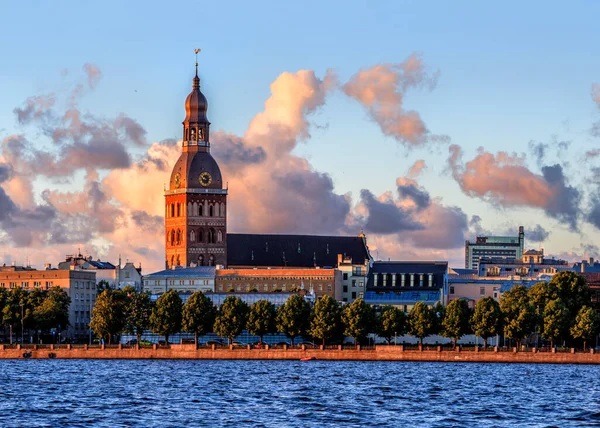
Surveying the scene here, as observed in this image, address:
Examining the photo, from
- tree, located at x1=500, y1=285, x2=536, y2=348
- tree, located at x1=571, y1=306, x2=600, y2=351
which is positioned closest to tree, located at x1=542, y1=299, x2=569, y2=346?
tree, located at x1=571, y1=306, x2=600, y2=351

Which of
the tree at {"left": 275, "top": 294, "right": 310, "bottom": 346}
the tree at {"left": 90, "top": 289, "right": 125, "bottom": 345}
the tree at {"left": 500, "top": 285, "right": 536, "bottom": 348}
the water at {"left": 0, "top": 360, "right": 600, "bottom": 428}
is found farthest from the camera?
the tree at {"left": 90, "top": 289, "right": 125, "bottom": 345}

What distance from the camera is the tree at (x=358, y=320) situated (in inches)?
7480

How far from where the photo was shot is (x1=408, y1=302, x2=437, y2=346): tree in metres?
190

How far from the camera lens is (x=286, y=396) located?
122 m

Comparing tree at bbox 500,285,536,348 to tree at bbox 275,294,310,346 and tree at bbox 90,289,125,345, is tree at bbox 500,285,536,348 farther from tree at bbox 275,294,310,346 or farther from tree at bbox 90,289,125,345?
tree at bbox 90,289,125,345

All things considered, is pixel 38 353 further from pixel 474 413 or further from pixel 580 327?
pixel 474 413

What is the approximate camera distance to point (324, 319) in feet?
624

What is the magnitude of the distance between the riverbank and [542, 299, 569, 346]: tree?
13.4 ft

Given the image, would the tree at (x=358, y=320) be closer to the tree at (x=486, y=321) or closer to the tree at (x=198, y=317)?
the tree at (x=486, y=321)

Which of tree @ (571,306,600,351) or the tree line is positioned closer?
tree @ (571,306,600,351)

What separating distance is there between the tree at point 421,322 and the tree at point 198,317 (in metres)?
22.6

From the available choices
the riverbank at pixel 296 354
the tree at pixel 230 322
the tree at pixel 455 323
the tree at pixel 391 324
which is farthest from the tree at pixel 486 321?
the tree at pixel 230 322

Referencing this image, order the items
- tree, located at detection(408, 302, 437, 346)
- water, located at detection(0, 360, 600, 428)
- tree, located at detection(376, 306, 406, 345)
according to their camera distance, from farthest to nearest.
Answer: tree, located at detection(376, 306, 406, 345)
tree, located at detection(408, 302, 437, 346)
water, located at detection(0, 360, 600, 428)

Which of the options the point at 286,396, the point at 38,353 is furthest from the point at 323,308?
the point at 286,396
